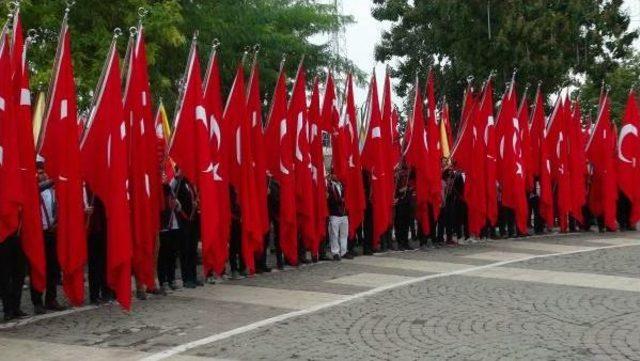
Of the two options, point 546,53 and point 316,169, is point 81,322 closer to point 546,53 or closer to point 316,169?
point 316,169

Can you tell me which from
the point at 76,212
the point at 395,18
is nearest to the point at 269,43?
the point at 395,18

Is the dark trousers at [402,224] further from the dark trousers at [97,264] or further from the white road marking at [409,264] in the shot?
the dark trousers at [97,264]

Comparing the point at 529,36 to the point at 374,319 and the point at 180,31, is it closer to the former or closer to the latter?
the point at 180,31

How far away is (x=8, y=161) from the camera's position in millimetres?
8336

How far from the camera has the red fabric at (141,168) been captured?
382 inches

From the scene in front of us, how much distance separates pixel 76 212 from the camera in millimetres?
8961

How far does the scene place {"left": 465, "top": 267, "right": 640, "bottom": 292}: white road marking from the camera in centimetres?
1084

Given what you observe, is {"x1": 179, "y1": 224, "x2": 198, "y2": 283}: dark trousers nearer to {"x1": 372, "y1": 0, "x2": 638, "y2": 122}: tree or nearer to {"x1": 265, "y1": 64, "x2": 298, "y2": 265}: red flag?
{"x1": 265, "y1": 64, "x2": 298, "y2": 265}: red flag

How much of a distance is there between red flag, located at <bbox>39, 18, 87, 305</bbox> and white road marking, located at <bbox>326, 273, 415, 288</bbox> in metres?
3.70

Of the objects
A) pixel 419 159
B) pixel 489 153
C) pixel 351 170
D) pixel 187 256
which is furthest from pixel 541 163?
pixel 187 256

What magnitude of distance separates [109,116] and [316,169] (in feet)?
15.8

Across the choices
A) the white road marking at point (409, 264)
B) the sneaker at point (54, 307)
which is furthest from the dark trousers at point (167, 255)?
the white road marking at point (409, 264)

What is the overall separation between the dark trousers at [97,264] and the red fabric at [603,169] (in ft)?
40.9

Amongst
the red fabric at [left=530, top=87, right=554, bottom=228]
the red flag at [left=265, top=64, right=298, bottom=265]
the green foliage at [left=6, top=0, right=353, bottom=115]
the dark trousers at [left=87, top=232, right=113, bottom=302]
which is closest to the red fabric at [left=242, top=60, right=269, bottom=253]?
the red flag at [left=265, top=64, right=298, bottom=265]
